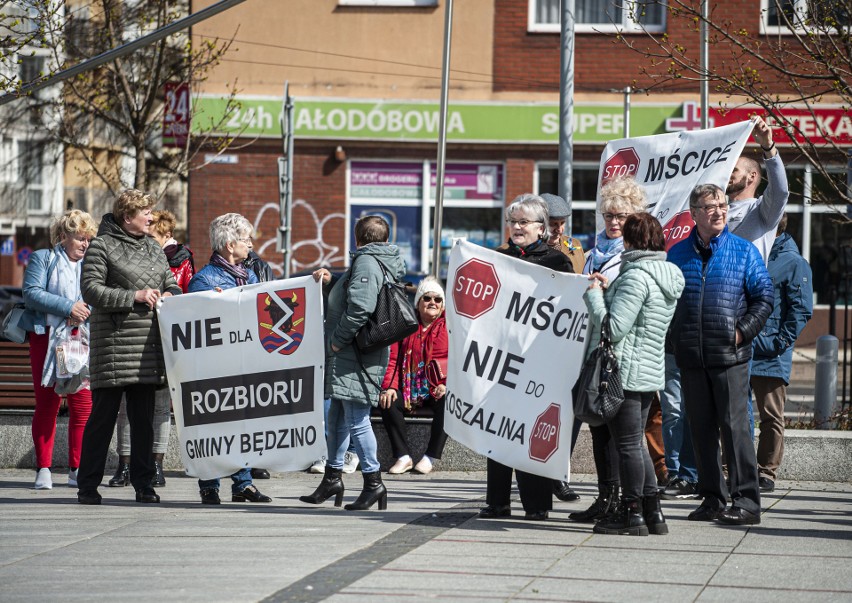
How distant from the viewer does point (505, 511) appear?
7613 millimetres

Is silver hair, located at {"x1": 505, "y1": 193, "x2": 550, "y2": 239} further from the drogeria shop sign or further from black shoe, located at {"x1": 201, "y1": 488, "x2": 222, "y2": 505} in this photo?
the drogeria shop sign

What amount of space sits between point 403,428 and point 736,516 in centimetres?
331

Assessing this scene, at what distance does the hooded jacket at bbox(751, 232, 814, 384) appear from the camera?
8.69 meters

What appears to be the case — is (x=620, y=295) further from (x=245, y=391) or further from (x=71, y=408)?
(x=71, y=408)

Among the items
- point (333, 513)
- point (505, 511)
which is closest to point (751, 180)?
point (505, 511)

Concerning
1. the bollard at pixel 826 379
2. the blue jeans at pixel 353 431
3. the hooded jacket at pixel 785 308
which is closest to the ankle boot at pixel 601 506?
the blue jeans at pixel 353 431

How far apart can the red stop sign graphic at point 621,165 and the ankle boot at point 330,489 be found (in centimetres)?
279

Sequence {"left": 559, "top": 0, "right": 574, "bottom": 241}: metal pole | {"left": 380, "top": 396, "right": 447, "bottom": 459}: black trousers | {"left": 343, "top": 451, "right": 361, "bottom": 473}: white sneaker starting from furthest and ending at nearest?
1. {"left": 559, "top": 0, "right": 574, "bottom": 241}: metal pole
2. {"left": 343, "top": 451, "right": 361, "bottom": 473}: white sneaker
3. {"left": 380, "top": 396, "right": 447, "bottom": 459}: black trousers

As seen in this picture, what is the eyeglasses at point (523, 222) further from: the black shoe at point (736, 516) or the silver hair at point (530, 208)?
the black shoe at point (736, 516)

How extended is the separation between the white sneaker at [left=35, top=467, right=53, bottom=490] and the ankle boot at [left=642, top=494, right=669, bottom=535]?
4320mm

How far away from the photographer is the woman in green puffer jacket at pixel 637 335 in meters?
6.89

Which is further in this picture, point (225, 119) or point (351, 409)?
point (225, 119)

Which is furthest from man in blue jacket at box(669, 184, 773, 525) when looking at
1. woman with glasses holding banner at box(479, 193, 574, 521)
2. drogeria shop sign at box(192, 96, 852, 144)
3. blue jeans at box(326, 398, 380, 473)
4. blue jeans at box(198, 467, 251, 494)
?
drogeria shop sign at box(192, 96, 852, 144)

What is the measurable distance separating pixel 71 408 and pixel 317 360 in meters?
2.25
